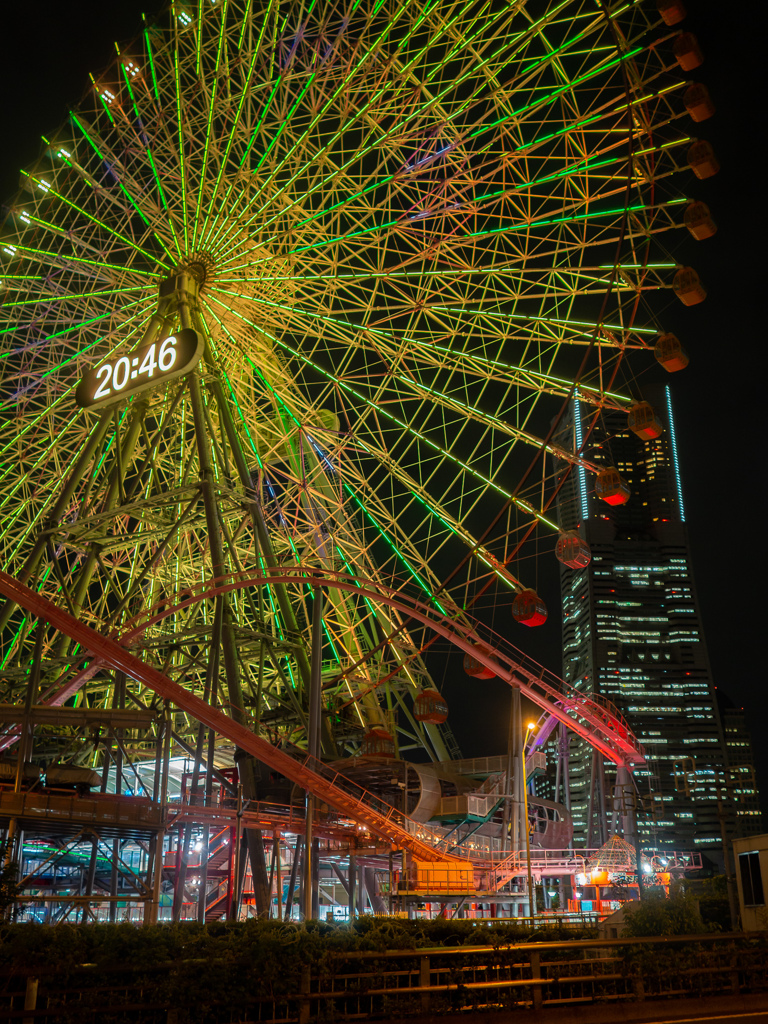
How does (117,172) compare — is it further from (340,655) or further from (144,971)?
(144,971)

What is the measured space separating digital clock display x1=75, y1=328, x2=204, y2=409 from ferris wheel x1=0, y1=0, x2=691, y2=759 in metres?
Answer: 0.10

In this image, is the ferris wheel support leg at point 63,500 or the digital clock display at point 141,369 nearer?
the digital clock display at point 141,369

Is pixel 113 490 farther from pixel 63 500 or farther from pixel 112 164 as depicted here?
pixel 112 164

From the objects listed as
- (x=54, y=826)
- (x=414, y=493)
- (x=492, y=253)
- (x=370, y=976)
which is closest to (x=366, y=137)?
(x=492, y=253)

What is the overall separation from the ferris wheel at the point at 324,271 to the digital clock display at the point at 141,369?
10cm

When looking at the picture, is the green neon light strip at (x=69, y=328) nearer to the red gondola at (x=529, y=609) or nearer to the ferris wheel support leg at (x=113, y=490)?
the ferris wheel support leg at (x=113, y=490)

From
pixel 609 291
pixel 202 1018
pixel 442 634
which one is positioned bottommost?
pixel 202 1018

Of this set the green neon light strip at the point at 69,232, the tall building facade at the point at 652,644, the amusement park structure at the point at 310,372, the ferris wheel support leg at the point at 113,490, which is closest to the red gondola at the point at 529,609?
the amusement park structure at the point at 310,372

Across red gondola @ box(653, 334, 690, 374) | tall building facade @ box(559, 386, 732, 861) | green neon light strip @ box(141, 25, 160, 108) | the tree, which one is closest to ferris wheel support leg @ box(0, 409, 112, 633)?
green neon light strip @ box(141, 25, 160, 108)

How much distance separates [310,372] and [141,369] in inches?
385

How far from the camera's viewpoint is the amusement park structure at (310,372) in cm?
2397

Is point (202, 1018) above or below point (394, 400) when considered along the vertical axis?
below

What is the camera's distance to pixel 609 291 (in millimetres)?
24078

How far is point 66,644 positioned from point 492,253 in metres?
19.3
